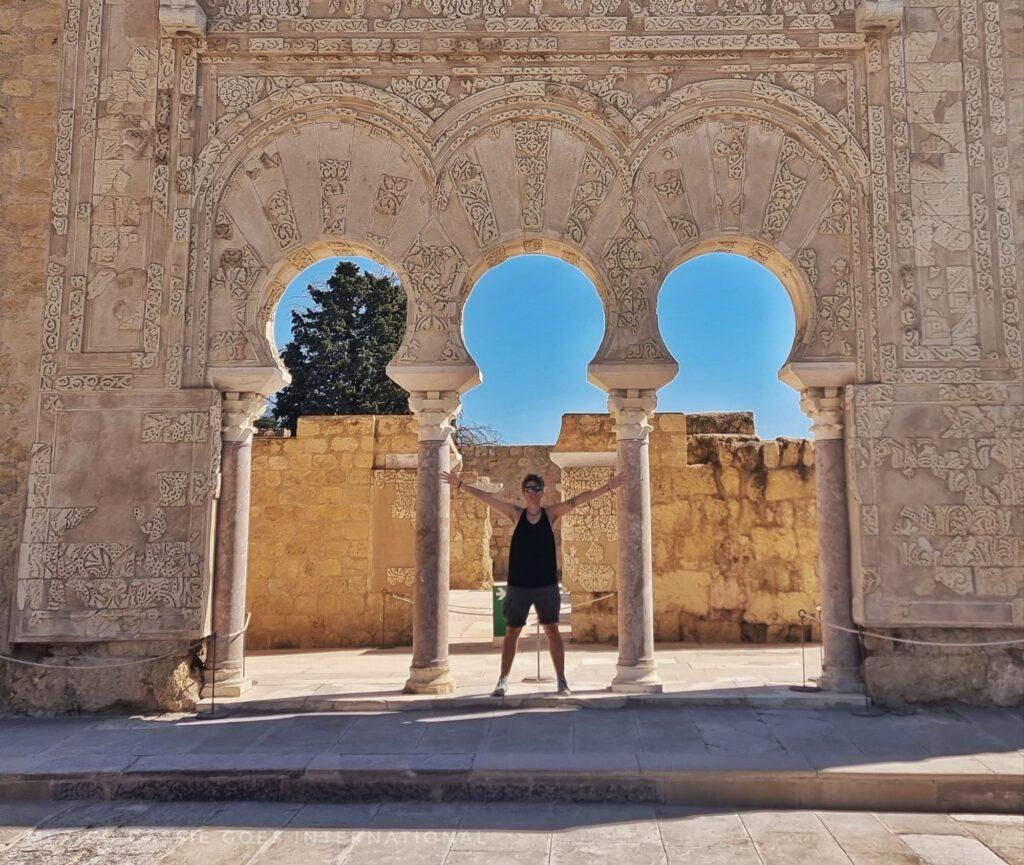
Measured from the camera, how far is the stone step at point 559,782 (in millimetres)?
3838

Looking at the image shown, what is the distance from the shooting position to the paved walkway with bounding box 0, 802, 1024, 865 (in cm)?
321

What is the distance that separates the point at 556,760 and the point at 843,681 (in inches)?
101

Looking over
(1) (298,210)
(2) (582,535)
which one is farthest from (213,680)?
(2) (582,535)

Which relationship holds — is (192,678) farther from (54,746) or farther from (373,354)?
(373,354)

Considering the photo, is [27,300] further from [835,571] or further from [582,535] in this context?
[835,571]

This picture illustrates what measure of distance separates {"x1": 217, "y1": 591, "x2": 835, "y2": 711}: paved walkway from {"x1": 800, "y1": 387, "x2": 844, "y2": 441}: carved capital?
6.27 feet

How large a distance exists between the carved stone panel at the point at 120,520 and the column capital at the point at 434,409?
1.49 metres

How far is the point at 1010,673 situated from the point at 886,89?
445 centimetres

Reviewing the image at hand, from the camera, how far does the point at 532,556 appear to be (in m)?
5.53

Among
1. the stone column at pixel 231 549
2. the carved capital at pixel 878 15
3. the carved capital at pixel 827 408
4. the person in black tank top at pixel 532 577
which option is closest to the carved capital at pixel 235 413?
the stone column at pixel 231 549

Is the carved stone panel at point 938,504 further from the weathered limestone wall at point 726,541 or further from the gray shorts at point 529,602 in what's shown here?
the weathered limestone wall at point 726,541

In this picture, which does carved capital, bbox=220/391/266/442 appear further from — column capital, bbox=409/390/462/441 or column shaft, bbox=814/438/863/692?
column shaft, bbox=814/438/863/692

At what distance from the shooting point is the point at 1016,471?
554cm

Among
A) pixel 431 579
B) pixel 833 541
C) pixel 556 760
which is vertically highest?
pixel 833 541
